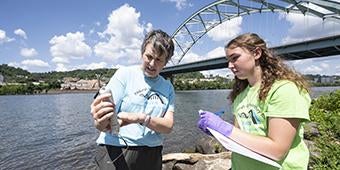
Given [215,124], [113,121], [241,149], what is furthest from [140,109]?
[241,149]

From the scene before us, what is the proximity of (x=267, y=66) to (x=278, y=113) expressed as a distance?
426 millimetres

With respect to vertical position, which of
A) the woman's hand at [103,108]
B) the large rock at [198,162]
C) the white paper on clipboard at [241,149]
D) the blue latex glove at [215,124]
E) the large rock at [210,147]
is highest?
the woman's hand at [103,108]

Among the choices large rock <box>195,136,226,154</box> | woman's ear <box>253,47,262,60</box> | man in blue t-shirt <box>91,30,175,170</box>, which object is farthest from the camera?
large rock <box>195,136,226,154</box>

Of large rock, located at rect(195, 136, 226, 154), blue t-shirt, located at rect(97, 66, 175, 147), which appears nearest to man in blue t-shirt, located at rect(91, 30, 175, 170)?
blue t-shirt, located at rect(97, 66, 175, 147)

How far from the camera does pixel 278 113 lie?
2018 mm

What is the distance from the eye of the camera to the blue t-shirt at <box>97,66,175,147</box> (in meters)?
2.61

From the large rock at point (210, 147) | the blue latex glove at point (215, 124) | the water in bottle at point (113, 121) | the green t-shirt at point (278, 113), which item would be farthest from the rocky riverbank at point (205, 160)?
the water in bottle at point (113, 121)

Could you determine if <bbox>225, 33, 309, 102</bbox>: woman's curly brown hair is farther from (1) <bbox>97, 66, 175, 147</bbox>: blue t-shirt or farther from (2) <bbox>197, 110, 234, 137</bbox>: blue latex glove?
(1) <bbox>97, 66, 175, 147</bbox>: blue t-shirt

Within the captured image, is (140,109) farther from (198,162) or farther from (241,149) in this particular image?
(198,162)

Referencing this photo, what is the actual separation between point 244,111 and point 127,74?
3.14ft

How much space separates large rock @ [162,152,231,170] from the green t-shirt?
14.9 feet

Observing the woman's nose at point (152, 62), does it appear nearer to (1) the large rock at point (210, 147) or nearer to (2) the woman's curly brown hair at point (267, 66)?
(2) the woman's curly brown hair at point (267, 66)

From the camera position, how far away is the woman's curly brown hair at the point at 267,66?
219 cm

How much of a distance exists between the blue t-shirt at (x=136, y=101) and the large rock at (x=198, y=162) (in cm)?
434
